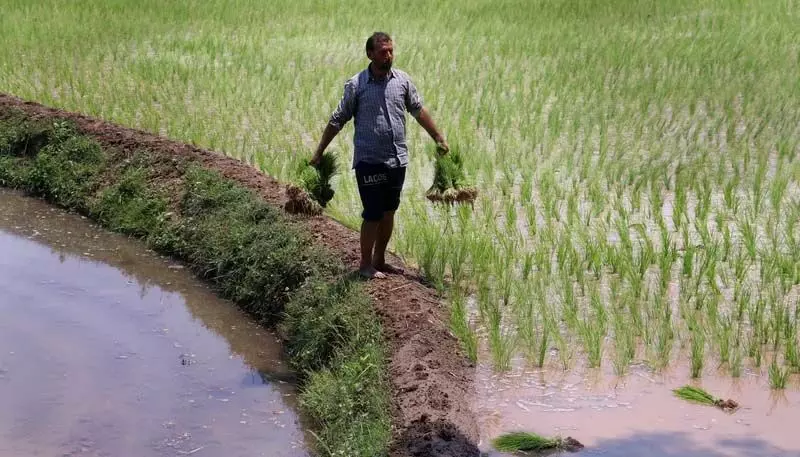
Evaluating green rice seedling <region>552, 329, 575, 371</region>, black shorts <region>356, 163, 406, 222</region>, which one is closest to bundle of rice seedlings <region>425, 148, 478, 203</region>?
black shorts <region>356, 163, 406, 222</region>

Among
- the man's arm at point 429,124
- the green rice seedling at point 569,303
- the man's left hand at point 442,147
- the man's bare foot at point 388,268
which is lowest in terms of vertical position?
the man's bare foot at point 388,268

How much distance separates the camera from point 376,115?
5480 millimetres

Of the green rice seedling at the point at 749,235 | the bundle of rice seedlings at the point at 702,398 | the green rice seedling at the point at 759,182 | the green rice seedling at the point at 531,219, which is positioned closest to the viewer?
the bundle of rice seedlings at the point at 702,398

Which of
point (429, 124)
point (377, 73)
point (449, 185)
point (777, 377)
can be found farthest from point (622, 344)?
point (377, 73)

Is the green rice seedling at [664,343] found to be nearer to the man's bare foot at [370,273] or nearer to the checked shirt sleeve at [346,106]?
Answer: the man's bare foot at [370,273]

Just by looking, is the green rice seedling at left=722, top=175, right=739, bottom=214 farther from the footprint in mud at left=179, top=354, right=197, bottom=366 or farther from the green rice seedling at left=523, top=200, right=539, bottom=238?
the footprint in mud at left=179, top=354, right=197, bottom=366

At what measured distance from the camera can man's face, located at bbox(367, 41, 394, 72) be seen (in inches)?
211

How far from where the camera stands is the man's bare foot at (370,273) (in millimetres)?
5781

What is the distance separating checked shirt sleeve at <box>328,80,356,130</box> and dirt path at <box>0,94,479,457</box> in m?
0.81

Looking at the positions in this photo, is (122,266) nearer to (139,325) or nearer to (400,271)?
(139,325)

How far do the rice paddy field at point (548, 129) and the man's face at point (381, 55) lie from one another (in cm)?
116

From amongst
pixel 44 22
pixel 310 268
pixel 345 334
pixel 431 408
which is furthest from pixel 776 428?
pixel 44 22

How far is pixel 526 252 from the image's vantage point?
6438 mm

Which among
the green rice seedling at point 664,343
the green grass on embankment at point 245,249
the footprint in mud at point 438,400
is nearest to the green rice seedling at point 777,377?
the green rice seedling at point 664,343
